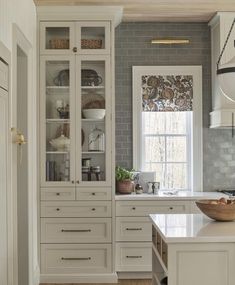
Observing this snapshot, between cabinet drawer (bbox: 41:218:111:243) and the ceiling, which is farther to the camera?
cabinet drawer (bbox: 41:218:111:243)

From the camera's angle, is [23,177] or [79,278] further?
[79,278]

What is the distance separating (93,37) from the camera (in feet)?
16.0

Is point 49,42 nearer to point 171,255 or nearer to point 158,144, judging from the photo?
point 158,144

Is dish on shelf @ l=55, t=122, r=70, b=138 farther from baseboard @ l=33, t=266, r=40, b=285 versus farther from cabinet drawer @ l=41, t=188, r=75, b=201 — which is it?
baseboard @ l=33, t=266, r=40, b=285

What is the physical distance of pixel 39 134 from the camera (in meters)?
4.82

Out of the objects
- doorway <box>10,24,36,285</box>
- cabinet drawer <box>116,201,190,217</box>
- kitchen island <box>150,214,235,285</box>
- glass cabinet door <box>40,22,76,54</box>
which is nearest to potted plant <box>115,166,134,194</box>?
cabinet drawer <box>116,201,190,217</box>

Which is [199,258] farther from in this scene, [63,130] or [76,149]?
[63,130]

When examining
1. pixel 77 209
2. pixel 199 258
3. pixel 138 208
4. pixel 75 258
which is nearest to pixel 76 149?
pixel 77 209

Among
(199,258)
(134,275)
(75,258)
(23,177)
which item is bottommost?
(134,275)

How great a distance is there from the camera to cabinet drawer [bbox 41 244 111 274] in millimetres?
4777

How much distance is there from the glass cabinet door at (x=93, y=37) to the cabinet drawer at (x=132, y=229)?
1785mm

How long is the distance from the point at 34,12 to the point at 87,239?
238 centimetres

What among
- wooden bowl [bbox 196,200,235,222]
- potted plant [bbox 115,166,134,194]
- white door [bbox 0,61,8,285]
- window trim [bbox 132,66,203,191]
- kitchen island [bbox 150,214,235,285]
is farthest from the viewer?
window trim [bbox 132,66,203,191]

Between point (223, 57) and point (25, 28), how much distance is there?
216cm
